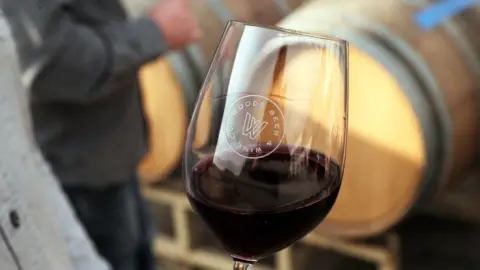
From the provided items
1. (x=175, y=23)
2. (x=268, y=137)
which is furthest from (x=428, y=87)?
(x=268, y=137)

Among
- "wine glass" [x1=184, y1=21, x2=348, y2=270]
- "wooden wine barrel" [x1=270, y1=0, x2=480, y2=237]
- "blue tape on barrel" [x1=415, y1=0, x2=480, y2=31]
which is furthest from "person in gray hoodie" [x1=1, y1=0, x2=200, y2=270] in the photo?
"wine glass" [x1=184, y1=21, x2=348, y2=270]

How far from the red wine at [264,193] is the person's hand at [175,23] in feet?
3.12

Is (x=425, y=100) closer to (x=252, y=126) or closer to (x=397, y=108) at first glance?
(x=397, y=108)

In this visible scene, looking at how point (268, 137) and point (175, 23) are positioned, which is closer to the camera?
point (268, 137)

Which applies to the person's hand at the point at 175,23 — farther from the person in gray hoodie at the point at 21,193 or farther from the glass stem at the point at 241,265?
the glass stem at the point at 241,265

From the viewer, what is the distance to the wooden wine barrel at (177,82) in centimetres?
169

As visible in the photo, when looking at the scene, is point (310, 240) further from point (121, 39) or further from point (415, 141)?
point (121, 39)

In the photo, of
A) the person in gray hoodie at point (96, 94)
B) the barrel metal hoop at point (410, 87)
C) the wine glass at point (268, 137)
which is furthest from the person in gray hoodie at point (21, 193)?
the barrel metal hoop at point (410, 87)

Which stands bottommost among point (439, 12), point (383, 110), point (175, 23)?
point (383, 110)

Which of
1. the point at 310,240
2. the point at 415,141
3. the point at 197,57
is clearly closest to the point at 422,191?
the point at 415,141

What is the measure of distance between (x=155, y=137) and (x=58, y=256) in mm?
1048

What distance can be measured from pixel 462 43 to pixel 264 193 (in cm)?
115

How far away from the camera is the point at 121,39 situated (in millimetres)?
A: 1352

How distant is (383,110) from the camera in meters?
1.33
